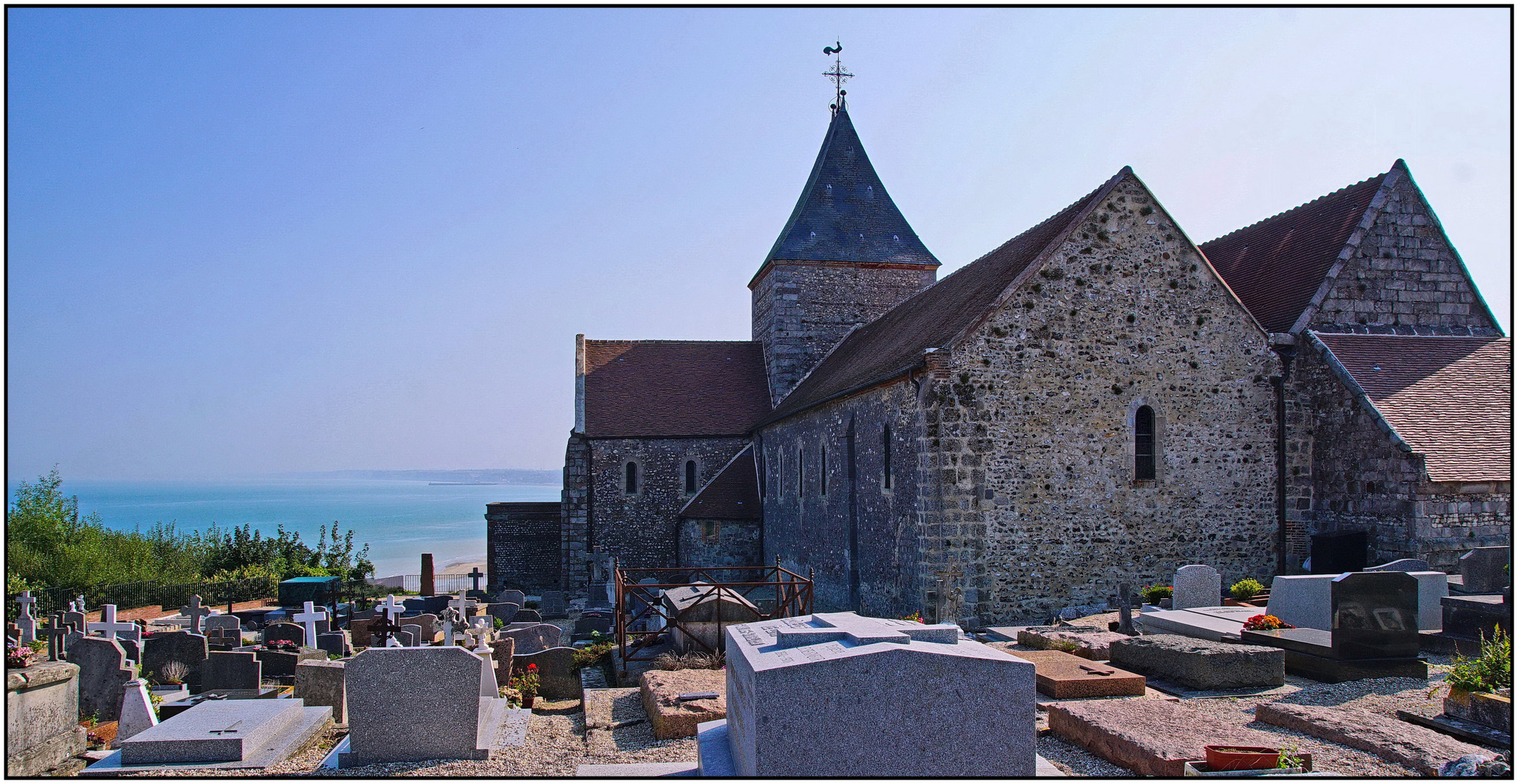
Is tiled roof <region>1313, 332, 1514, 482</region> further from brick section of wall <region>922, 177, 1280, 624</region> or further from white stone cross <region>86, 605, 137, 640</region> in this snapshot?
white stone cross <region>86, 605, 137, 640</region>

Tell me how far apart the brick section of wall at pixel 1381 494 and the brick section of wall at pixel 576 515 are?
17324mm

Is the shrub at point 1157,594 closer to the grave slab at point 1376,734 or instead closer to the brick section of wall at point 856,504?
the brick section of wall at point 856,504

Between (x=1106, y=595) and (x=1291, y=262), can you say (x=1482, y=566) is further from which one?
(x=1291, y=262)

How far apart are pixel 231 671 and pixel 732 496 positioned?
14.9 metres

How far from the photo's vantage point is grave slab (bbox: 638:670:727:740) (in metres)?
7.60

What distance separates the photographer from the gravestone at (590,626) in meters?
16.7

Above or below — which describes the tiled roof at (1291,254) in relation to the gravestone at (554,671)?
above

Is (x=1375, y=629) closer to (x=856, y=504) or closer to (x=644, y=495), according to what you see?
(x=856, y=504)

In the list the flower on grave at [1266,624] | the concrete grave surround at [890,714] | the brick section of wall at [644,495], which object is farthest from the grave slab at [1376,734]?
the brick section of wall at [644,495]

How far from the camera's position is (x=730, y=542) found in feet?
80.3

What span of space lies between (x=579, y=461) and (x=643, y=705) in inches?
681

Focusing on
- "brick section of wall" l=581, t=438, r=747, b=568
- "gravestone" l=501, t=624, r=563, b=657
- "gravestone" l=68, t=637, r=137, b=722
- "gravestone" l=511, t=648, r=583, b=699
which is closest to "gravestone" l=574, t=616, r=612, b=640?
"gravestone" l=501, t=624, r=563, b=657

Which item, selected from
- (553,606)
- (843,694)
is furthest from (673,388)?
(843,694)

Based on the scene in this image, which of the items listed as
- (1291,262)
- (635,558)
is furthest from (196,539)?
(1291,262)
